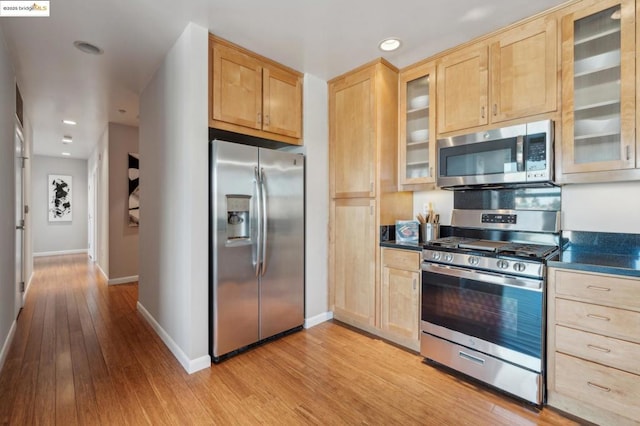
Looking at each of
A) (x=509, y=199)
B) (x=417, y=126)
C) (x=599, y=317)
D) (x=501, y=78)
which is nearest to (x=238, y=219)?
(x=417, y=126)

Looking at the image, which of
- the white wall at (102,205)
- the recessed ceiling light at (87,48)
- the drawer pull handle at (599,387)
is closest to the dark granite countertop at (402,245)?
the drawer pull handle at (599,387)

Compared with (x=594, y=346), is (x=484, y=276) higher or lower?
higher

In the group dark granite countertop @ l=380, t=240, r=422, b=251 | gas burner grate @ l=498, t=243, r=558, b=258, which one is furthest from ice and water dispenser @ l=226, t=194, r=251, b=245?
gas burner grate @ l=498, t=243, r=558, b=258

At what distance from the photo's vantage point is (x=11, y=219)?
2797 millimetres

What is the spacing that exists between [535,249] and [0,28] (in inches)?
165

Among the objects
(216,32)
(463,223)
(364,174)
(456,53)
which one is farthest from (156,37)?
(463,223)

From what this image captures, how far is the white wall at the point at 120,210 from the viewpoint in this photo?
4914mm

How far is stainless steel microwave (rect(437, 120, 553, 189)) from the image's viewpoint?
82.9 inches

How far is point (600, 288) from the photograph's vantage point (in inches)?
66.6

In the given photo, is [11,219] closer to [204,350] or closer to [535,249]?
[204,350]

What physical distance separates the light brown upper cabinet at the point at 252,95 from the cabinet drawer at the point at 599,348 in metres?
2.55

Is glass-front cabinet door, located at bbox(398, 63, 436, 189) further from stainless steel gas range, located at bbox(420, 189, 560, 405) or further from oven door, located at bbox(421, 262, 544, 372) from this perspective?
oven door, located at bbox(421, 262, 544, 372)

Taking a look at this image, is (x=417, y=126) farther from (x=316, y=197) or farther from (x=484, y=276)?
(x=484, y=276)

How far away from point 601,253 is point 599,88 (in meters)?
1.10
